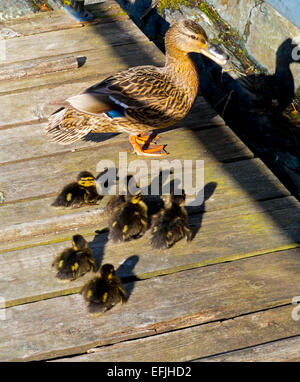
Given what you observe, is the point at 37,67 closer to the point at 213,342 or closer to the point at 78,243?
the point at 78,243

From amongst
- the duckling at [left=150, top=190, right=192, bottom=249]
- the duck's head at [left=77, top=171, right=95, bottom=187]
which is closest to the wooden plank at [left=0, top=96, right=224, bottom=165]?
the duck's head at [left=77, top=171, right=95, bottom=187]

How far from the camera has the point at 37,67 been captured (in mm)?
4918

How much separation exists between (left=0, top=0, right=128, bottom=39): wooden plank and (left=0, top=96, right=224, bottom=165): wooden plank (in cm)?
199

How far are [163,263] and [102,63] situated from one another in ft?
9.18

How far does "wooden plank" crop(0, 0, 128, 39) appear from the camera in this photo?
568cm

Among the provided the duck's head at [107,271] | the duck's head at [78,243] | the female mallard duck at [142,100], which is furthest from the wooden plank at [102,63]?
the duck's head at [107,271]

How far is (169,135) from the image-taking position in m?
4.09

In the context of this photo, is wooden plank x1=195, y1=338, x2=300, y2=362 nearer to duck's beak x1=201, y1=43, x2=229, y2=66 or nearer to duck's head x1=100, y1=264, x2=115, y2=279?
duck's head x1=100, y1=264, x2=115, y2=279

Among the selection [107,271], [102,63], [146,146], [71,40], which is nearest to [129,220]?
[107,271]

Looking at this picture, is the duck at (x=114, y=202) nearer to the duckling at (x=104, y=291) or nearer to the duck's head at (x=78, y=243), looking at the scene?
the duck's head at (x=78, y=243)
